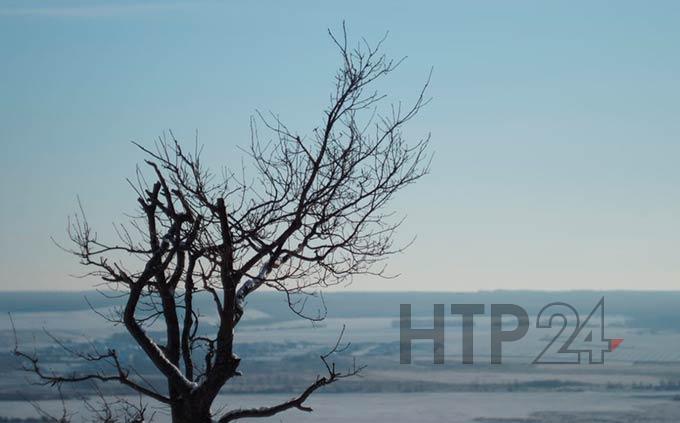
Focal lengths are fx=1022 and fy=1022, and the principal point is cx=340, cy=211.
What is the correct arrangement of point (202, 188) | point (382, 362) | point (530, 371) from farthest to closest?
point (530, 371) < point (382, 362) < point (202, 188)

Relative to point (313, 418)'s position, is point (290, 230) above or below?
above

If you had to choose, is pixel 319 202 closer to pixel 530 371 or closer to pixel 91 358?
pixel 91 358

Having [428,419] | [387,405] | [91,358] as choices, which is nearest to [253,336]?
[387,405]

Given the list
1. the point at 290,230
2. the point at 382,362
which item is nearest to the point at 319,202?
the point at 290,230

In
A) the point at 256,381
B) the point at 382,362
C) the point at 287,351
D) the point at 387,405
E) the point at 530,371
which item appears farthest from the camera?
the point at 530,371

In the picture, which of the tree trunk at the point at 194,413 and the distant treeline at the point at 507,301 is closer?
the tree trunk at the point at 194,413

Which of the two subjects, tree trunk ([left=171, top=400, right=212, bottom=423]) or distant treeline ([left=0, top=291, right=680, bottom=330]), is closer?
tree trunk ([left=171, top=400, right=212, bottom=423])

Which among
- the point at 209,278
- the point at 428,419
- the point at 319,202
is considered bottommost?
the point at 428,419

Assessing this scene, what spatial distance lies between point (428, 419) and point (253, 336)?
48.6 feet

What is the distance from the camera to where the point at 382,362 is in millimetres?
43250

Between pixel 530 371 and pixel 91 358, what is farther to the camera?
pixel 530 371

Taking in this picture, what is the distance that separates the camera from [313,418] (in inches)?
945

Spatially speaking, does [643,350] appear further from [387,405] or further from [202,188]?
[202,188]

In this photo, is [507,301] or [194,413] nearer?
[194,413]
